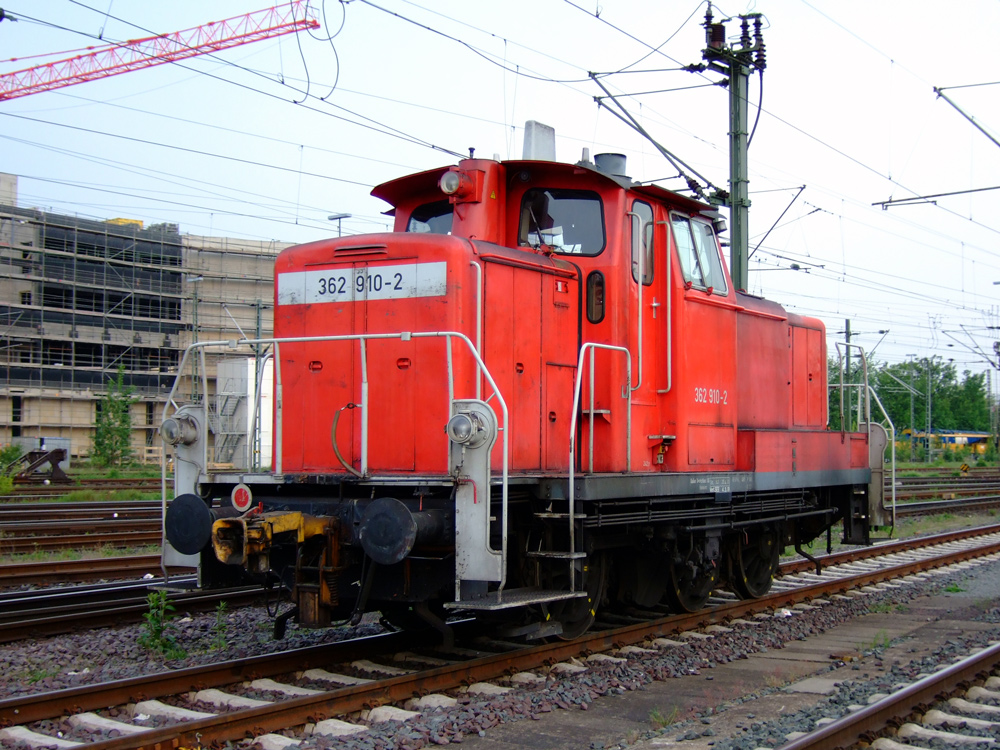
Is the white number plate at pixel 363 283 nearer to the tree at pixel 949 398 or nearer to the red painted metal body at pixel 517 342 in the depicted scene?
the red painted metal body at pixel 517 342

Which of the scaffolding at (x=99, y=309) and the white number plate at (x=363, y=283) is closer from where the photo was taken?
the white number plate at (x=363, y=283)

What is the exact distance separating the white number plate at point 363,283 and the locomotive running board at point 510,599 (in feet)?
6.46

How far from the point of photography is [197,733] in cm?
463

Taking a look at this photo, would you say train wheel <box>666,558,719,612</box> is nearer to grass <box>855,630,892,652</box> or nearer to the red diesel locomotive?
the red diesel locomotive

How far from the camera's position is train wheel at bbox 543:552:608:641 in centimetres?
678

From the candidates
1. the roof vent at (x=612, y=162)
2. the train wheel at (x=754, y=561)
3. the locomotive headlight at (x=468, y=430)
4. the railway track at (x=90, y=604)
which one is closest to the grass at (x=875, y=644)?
the train wheel at (x=754, y=561)

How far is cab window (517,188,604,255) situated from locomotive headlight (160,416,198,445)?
2774 mm

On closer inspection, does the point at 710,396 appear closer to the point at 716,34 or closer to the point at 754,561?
the point at 754,561

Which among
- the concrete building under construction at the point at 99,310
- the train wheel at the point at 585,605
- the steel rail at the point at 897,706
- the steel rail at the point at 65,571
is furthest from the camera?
the concrete building under construction at the point at 99,310

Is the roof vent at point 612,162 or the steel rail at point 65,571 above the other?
the roof vent at point 612,162

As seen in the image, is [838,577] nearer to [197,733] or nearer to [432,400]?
[432,400]

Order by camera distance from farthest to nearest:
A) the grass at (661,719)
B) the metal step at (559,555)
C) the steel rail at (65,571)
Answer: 1. the steel rail at (65,571)
2. the metal step at (559,555)
3. the grass at (661,719)

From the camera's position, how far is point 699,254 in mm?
8078

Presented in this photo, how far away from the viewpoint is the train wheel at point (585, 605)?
6780mm
